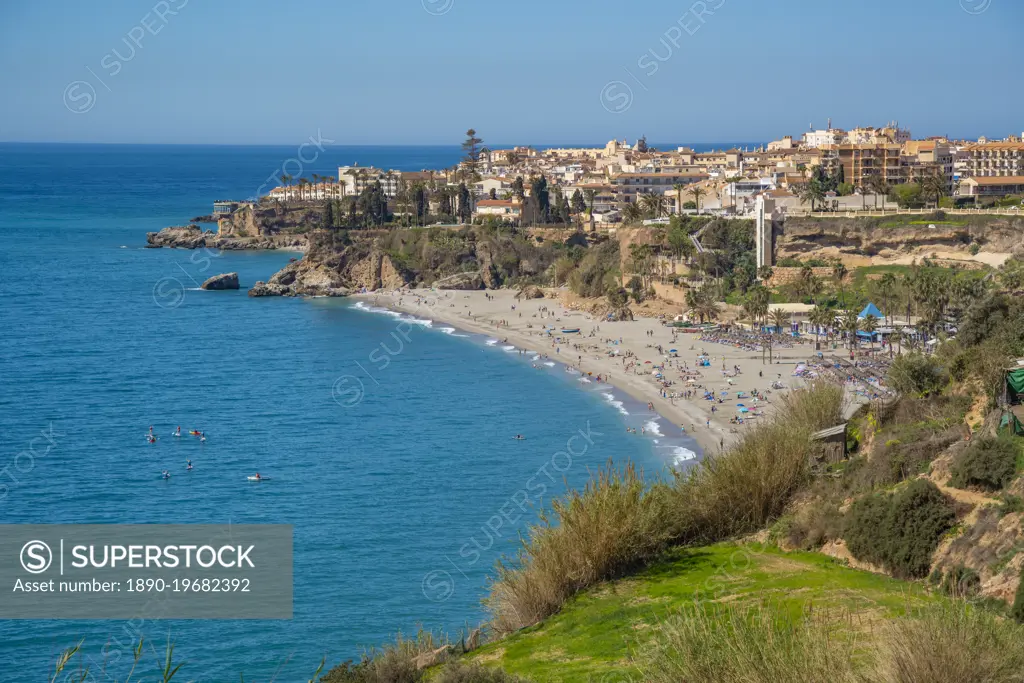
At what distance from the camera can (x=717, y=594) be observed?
60.1 ft

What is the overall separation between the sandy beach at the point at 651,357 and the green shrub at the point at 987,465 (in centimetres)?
1413

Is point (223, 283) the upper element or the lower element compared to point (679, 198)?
lower

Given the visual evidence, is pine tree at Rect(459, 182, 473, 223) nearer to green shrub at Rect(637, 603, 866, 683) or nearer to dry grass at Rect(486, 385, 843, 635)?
dry grass at Rect(486, 385, 843, 635)

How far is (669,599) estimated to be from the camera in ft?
61.4

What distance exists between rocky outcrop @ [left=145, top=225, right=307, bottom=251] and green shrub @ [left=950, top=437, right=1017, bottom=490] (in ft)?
310

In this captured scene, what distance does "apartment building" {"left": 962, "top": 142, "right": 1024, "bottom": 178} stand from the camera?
88.1 m

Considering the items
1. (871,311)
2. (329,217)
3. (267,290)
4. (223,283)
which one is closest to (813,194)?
(871,311)

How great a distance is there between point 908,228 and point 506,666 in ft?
174

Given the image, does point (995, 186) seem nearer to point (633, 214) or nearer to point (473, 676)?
point (633, 214)

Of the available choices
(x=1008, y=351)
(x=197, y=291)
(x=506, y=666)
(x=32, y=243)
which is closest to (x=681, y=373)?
(x=1008, y=351)

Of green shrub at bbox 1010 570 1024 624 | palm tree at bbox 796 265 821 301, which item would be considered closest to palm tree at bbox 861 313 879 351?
palm tree at bbox 796 265 821 301

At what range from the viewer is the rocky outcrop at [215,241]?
11088cm

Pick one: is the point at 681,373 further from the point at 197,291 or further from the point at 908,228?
the point at 197,291

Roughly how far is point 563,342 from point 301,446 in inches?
845
